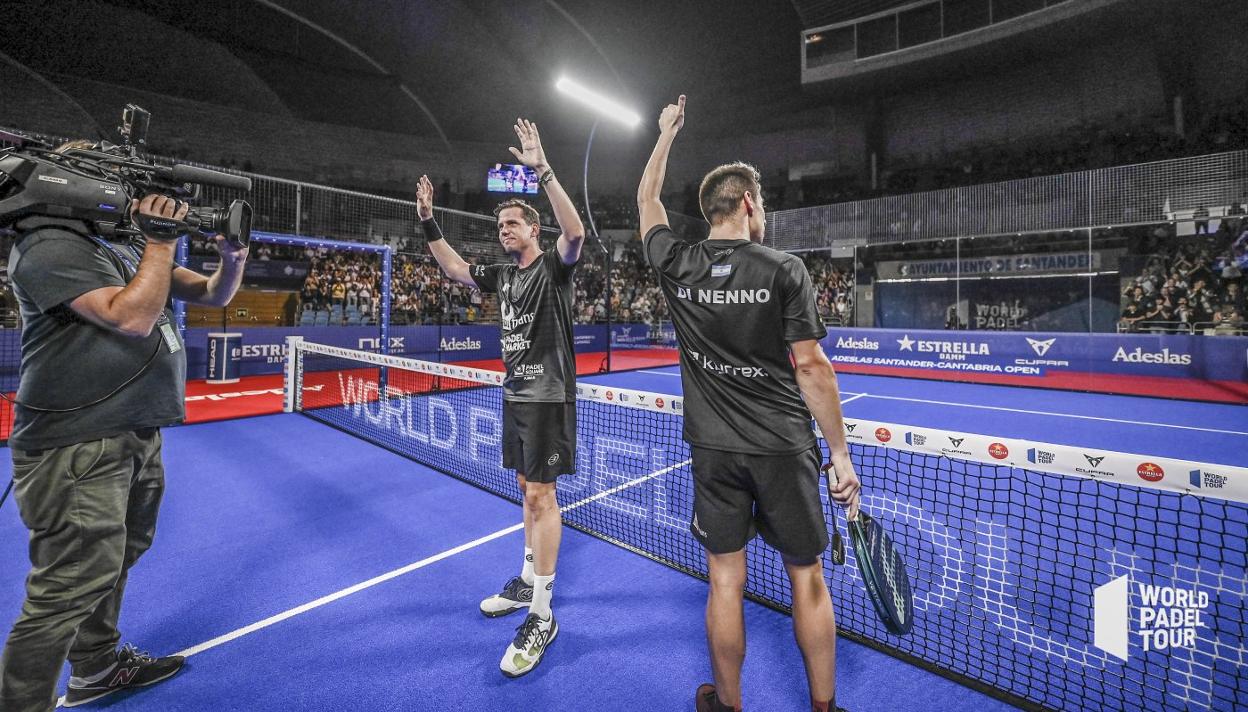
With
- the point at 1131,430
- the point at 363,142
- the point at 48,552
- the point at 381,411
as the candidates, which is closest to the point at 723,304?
the point at 48,552

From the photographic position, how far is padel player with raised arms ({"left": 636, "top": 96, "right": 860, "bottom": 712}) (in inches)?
73.1

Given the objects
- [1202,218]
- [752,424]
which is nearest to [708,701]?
[752,424]

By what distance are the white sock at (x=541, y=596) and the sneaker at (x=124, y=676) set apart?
1656mm

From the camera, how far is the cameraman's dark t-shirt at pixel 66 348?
1724 millimetres

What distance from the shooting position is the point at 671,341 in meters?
21.6

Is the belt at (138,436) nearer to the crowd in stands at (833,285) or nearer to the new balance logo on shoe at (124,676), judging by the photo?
the new balance logo on shoe at (124,676)

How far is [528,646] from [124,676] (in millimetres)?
1758

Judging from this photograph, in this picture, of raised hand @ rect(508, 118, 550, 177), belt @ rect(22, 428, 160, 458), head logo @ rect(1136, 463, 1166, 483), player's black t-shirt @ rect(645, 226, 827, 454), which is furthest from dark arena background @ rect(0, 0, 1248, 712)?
raised hand @ rect(508, 118, 550, 177)

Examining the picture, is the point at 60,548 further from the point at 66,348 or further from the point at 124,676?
the point at 124,676

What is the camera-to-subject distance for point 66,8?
16172 mm

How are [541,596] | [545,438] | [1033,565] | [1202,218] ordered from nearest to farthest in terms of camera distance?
[541,596] → [545,438] → [1033,565] → [1202,218]

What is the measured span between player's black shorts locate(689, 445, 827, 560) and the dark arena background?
7.3 inches

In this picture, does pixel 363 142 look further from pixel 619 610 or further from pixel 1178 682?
pixel 1178 682

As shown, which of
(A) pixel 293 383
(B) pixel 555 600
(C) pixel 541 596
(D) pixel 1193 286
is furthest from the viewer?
(D) pixel 1193 286
